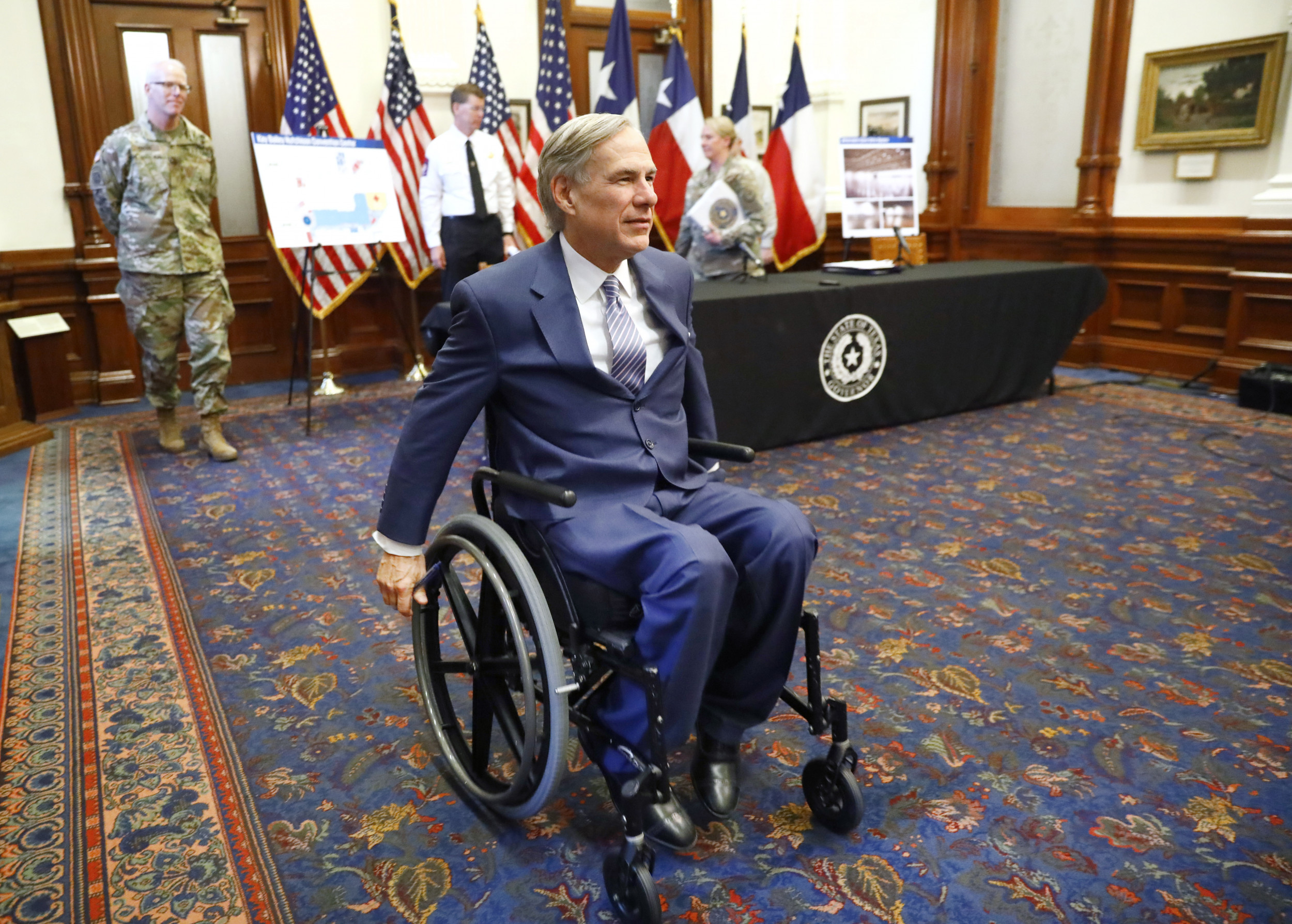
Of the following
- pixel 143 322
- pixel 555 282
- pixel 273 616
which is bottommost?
pixel 273 616

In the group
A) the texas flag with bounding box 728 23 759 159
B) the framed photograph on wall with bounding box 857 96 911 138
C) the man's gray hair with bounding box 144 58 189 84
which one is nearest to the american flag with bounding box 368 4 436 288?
the man's gray hair with bounding box 144 58 189 84

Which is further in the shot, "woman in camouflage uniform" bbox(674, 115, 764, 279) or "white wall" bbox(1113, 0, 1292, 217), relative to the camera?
"white wall" bbox(1113, 0, 1292, 217)

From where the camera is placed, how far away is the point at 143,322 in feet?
14.5

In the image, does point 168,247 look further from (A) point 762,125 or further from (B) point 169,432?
(A) point 762,125

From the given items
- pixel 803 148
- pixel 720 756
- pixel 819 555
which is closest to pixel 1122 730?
pixel 720 756

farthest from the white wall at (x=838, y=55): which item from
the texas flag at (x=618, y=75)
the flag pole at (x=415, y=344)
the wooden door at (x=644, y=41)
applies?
the flag pole at (x=415, y=344)

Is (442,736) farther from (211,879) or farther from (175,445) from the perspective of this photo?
(175,445)

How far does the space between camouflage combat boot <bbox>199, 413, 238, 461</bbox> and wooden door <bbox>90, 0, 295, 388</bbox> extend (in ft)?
5.89

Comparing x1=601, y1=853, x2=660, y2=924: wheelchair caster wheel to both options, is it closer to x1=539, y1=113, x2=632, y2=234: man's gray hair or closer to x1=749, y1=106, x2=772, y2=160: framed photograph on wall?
x1=539, y1=113, x2=632, y2=234: man's gray hair

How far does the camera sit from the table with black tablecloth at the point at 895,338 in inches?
163

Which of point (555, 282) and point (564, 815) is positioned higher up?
point (555, 282)

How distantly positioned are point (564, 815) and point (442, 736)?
29 cm

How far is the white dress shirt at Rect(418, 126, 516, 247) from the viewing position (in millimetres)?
5633

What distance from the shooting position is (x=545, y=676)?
4.94 ft
